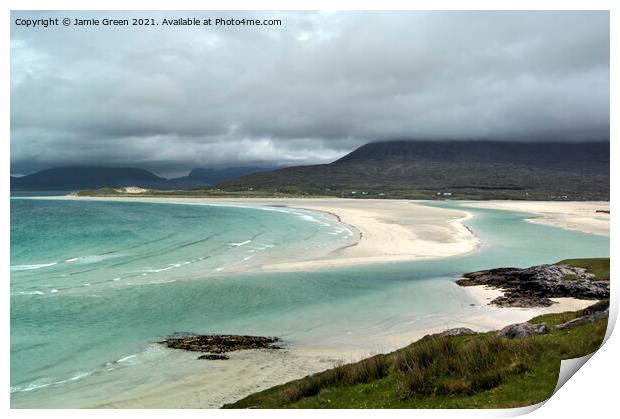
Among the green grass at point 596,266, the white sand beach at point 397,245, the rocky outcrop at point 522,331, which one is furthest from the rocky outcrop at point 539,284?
the rocky outcrop at point 522,331

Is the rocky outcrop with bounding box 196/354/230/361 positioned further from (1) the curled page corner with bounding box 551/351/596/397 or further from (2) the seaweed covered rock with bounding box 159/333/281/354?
(1) the curled page corner with bounding box 551/351/596/397

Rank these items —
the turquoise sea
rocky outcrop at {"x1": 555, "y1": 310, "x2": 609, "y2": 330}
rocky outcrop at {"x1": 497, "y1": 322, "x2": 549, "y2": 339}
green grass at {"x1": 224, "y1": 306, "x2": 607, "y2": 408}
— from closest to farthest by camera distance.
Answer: green grass at {"x1": 224, "y1": 306, "x2": 607, "y2": 408}, rocky outcrop at {"x1": 497, "y1": 322, "x2": 549, "y2": 339}, rocky outcrop at {"x1": 555, "y1": 310, "x2": 609, "y2": 330}, the turquoise sea

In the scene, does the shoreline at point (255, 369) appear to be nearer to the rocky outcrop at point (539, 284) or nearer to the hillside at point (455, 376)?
the hillside at point (455, 376)

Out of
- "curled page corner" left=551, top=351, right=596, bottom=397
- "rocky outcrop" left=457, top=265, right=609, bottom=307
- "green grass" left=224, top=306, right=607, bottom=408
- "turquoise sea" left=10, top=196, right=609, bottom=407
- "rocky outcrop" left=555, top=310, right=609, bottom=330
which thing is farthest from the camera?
"rocky outcrop" left=457, top=265, right=609, bottom=307

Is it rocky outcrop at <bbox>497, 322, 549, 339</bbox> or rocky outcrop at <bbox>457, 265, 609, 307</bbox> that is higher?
rocky outcrop at <bbox>497, 322, 549, 339</bbox>

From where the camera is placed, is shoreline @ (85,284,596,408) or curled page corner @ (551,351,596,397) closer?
curled page corner @ (551,351,596,397)

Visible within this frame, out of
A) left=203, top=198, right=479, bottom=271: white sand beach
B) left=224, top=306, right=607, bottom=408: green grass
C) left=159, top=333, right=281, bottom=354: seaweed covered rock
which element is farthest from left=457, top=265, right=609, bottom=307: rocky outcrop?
left=159, top=333, right=281, bottom=354: seaweed covered rock

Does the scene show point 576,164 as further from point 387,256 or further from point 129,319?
point 129,319
